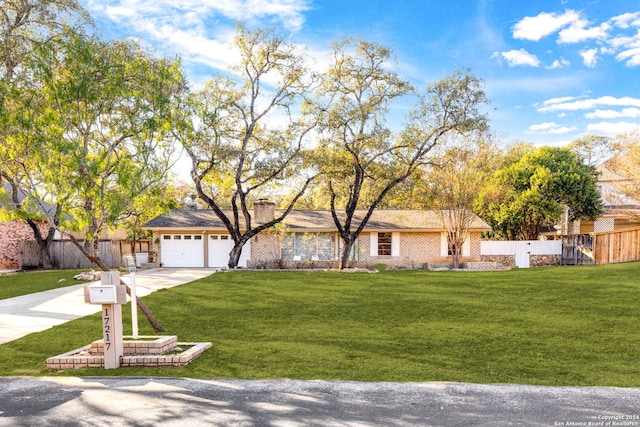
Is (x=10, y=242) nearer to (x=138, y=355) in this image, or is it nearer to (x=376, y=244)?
(x=376, y=244)

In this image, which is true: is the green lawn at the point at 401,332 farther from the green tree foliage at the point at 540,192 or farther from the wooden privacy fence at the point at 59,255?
the green tree foliage at the point at 540,192

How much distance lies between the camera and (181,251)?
92.7ft

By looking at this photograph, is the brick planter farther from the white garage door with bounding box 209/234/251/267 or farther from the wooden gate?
the wooden gate

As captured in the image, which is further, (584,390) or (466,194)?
(466,194)

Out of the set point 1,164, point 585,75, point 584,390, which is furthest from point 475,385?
point 585,75

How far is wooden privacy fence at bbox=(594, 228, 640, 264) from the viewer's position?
2484 centimetres

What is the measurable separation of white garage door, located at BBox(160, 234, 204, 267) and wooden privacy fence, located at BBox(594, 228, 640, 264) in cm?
2247

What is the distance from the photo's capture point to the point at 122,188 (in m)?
8.73

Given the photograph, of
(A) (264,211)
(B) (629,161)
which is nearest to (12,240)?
(A) (264,211)

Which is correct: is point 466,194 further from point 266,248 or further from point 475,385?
point 475,385

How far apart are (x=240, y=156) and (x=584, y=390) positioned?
20.7 m

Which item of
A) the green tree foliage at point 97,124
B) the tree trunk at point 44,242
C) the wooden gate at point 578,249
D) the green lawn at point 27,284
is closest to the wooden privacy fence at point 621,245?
the wooden gate at point 578,249

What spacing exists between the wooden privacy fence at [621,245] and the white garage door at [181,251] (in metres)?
22.5

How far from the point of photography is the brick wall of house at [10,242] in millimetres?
27844
